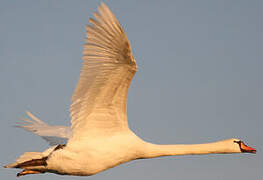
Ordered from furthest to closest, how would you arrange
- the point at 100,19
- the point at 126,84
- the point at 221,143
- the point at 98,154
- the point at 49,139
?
the point at 49,139
the point at 221,143
the point at 98,154
the point at 126,84
the point at 100,19

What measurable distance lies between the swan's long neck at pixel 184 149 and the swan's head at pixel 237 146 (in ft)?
0.37

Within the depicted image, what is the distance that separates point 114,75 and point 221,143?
4018 mm

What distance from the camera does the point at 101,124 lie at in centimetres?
1192

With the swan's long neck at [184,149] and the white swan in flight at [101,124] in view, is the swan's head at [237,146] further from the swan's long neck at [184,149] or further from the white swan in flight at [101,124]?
the white swan in flight at [101,124]

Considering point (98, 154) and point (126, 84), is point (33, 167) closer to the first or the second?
point (98, 154)

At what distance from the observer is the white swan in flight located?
10625 mm

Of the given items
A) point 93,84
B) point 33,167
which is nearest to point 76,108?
point 93,84

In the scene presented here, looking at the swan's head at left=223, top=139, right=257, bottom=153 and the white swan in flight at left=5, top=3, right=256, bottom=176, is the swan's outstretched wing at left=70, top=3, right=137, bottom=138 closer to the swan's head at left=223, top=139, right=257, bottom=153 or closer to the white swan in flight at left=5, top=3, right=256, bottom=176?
the white swan in flight at left=5, top=3, right=256, bottom=176

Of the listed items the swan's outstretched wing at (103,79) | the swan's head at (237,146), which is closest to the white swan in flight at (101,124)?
the swan's outstretched wing at (103,79)

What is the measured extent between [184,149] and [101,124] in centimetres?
234

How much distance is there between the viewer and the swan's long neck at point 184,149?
12.1 m

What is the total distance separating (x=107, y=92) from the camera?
11188mm

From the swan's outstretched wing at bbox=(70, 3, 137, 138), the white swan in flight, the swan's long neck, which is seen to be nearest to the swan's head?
the swan's long neck

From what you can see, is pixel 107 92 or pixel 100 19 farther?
pixel 107 92
